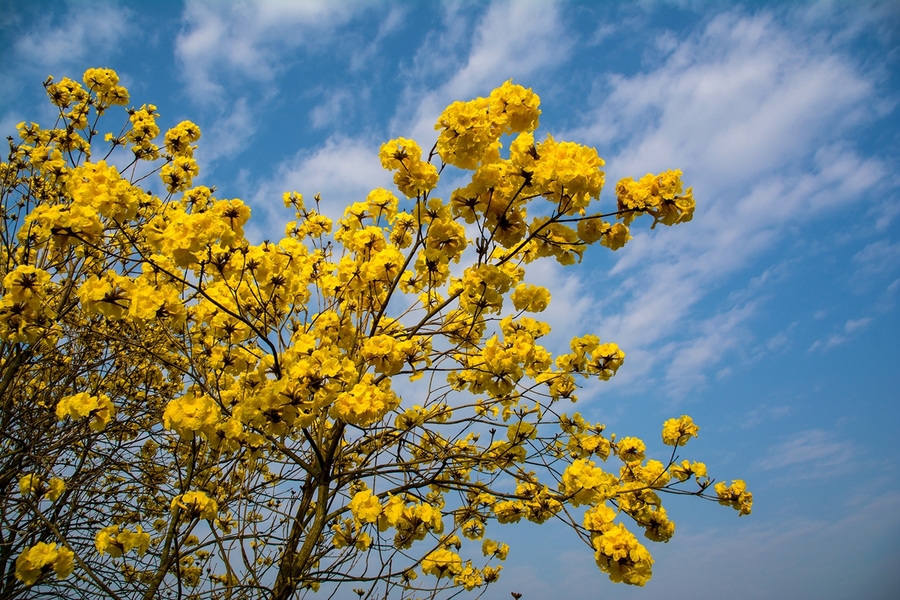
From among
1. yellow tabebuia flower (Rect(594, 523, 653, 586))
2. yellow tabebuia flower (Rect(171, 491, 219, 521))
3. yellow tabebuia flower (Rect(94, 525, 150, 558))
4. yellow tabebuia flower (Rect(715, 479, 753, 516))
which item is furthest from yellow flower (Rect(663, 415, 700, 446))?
yellow tabebuia flower (Rect(94, 525, 150, 558))

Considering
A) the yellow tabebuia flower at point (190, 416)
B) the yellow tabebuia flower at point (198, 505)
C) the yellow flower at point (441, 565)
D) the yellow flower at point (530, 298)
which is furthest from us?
the yellow flower at point (441, 565)

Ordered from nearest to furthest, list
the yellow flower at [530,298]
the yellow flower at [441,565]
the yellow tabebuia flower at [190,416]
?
1. the yellow tabebuia flower at [190,416]
2. the yellow flower at [530,298]
3. the yellow flower at [441,565]

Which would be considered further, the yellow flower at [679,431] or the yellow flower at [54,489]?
the yellow flower at [679,431]

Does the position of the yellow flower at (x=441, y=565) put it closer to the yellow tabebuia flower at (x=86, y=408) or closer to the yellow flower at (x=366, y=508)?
the yellow flower at (x=366, y=508)

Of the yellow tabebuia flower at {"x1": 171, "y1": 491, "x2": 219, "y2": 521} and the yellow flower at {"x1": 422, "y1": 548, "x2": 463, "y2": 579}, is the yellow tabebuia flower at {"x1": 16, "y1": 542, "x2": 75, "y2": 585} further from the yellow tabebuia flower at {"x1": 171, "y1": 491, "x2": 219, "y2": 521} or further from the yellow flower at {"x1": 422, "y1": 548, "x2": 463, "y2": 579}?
the yellow flower at {"x1": 422, "y1": 548, "x2": 463, "y2": 579}

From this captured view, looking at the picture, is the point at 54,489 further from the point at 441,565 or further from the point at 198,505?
the point at 441,565

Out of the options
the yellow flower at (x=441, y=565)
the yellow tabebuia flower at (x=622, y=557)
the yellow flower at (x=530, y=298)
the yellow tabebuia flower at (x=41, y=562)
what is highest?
the yellow flower at (x=530, y=298)

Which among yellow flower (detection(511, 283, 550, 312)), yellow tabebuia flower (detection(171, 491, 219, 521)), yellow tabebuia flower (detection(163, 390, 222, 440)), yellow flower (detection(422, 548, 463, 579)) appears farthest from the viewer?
yellow flower (detection(422, 548, 463, 579))

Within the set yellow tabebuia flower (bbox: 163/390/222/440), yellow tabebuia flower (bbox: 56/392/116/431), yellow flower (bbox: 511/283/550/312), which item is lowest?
yellow tabebuia flower (bbox: 163/390/222/440)

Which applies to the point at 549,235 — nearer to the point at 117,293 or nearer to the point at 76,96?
the point at 117,293

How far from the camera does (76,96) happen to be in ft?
16.4

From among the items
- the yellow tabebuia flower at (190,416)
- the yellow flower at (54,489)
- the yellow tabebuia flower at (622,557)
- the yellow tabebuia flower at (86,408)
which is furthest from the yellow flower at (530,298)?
the yellow flower at (54,489)

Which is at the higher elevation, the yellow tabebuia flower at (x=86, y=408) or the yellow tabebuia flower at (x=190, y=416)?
the yellow tabebuia flower at (x=86, y=408)

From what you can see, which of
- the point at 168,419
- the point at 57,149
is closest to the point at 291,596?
the point at 168,419
